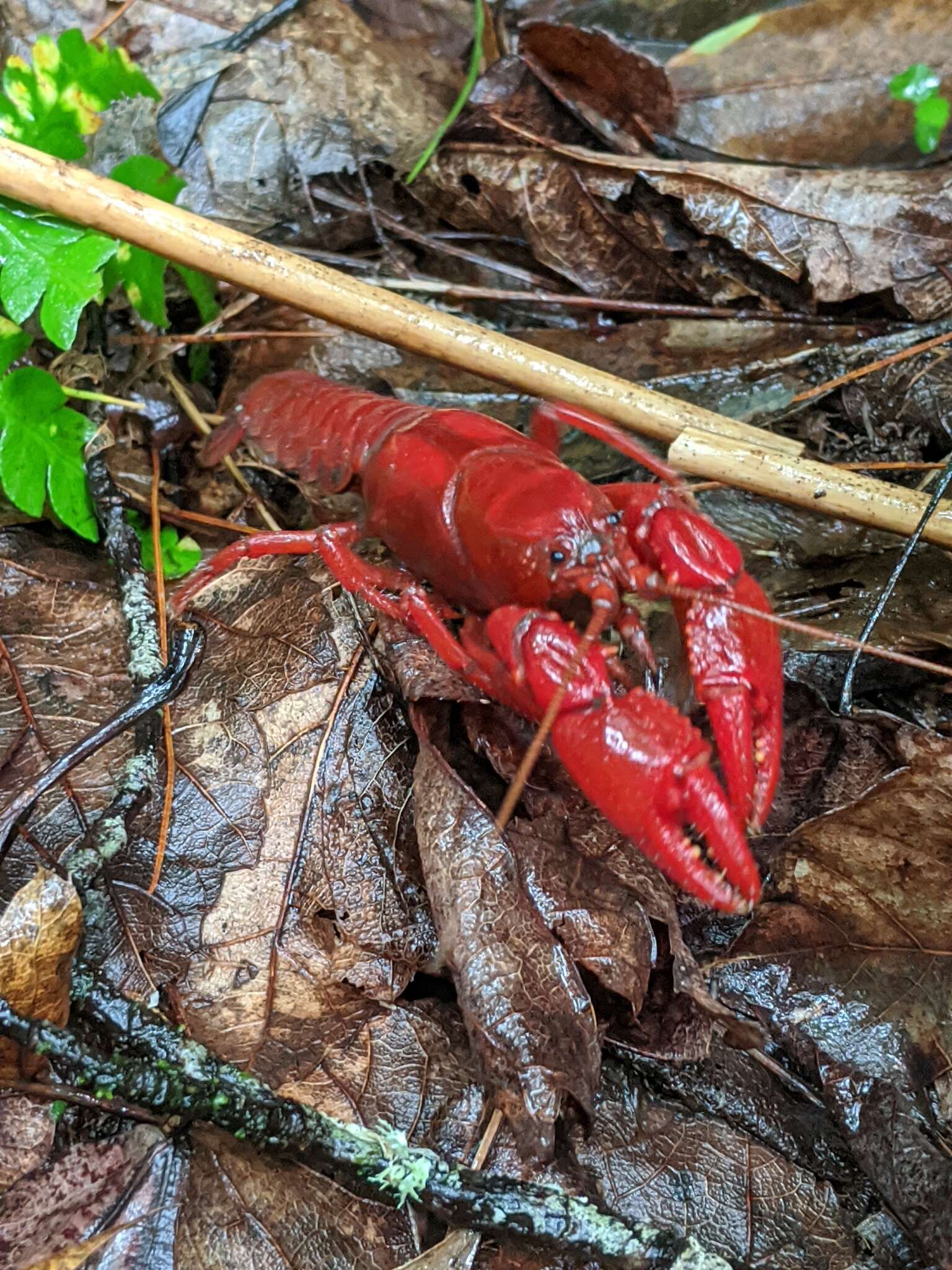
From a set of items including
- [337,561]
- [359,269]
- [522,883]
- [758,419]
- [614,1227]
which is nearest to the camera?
[614,1227]

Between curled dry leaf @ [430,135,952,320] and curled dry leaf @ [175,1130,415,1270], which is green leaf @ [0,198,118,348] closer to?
curled dry leaf @ [430,135,952,320]

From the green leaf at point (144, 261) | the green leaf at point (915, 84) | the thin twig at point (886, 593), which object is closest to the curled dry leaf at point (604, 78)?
the green leaf at point (915, 84)

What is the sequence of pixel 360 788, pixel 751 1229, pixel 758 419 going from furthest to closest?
pixel 758 419 < pixel 360 788 < pixel 751 1229

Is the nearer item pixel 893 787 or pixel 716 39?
pixel 893 787

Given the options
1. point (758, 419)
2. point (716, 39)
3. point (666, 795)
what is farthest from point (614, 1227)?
point (716, 39)

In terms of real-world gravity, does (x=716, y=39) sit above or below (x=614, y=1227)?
above

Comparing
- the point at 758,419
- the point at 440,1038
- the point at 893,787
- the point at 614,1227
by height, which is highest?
the point at 758,419

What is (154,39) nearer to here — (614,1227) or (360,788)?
(360,788)
